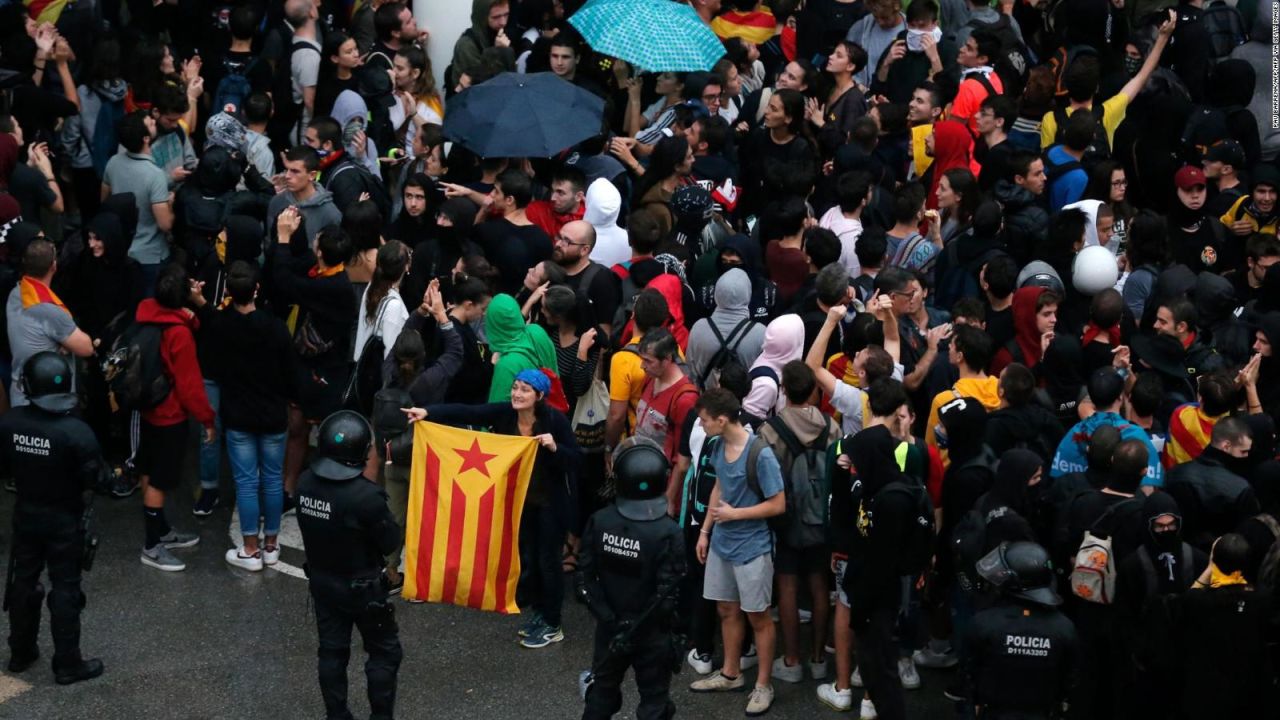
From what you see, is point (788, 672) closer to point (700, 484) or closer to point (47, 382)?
point (700, 484)

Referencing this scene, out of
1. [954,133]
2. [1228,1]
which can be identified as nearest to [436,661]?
[954,133]

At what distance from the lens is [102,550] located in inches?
436

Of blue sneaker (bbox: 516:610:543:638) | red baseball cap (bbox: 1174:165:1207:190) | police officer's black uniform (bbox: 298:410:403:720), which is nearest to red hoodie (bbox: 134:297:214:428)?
police officer's black uniform (bbox: 298:410:403:720)

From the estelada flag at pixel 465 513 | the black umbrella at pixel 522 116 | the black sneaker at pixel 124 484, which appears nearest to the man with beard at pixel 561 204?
the black umbrella at pixel 522 116

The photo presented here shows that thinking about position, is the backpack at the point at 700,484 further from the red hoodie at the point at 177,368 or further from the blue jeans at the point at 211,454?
the blue jeans at the point at 211,454

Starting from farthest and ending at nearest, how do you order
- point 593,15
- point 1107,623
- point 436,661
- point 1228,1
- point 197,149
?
1. point 1228,1
2. point 197,149
3. point 593,15
4. point 436,661
5. point 1107,623

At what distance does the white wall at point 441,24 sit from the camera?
14805 millimetres

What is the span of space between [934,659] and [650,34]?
17.8ft

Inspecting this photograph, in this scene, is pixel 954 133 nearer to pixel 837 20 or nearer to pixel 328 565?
pixel 837 20

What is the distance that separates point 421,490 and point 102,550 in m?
2.54

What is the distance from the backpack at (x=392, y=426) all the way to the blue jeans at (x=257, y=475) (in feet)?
3.31

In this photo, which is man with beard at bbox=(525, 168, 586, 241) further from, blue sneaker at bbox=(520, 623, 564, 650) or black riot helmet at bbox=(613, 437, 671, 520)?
black riot helmet at bbox=(613, 437, 671, 520)

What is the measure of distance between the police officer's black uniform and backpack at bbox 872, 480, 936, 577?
255 cm

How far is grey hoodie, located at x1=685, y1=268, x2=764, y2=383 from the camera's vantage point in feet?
33.2
